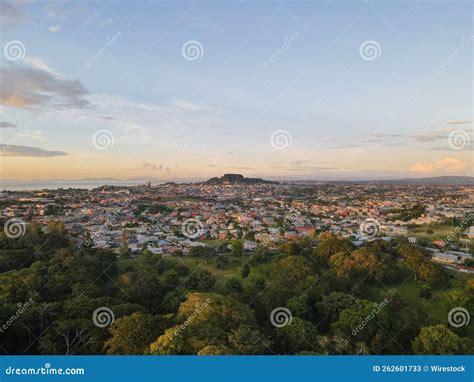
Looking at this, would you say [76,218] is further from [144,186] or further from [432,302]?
[432,302]

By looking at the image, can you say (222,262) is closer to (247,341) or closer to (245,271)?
(245,271)

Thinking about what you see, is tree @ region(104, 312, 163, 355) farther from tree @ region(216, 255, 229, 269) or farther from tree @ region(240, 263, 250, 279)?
tree @ region(216, 255, 229, 269)

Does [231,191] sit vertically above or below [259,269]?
above

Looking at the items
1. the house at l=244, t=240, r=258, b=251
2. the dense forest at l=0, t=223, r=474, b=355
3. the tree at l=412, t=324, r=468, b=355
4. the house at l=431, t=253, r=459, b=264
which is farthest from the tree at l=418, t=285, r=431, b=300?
the house at l=244, t=240, r=258, b=251

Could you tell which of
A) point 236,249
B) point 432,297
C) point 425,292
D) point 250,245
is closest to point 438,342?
point 425,292

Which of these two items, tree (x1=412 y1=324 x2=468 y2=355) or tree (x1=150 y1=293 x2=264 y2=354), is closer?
tree (x1=150 y1=293 x2=264 y2=354)

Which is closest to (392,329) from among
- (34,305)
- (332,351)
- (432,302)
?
(332,351)
